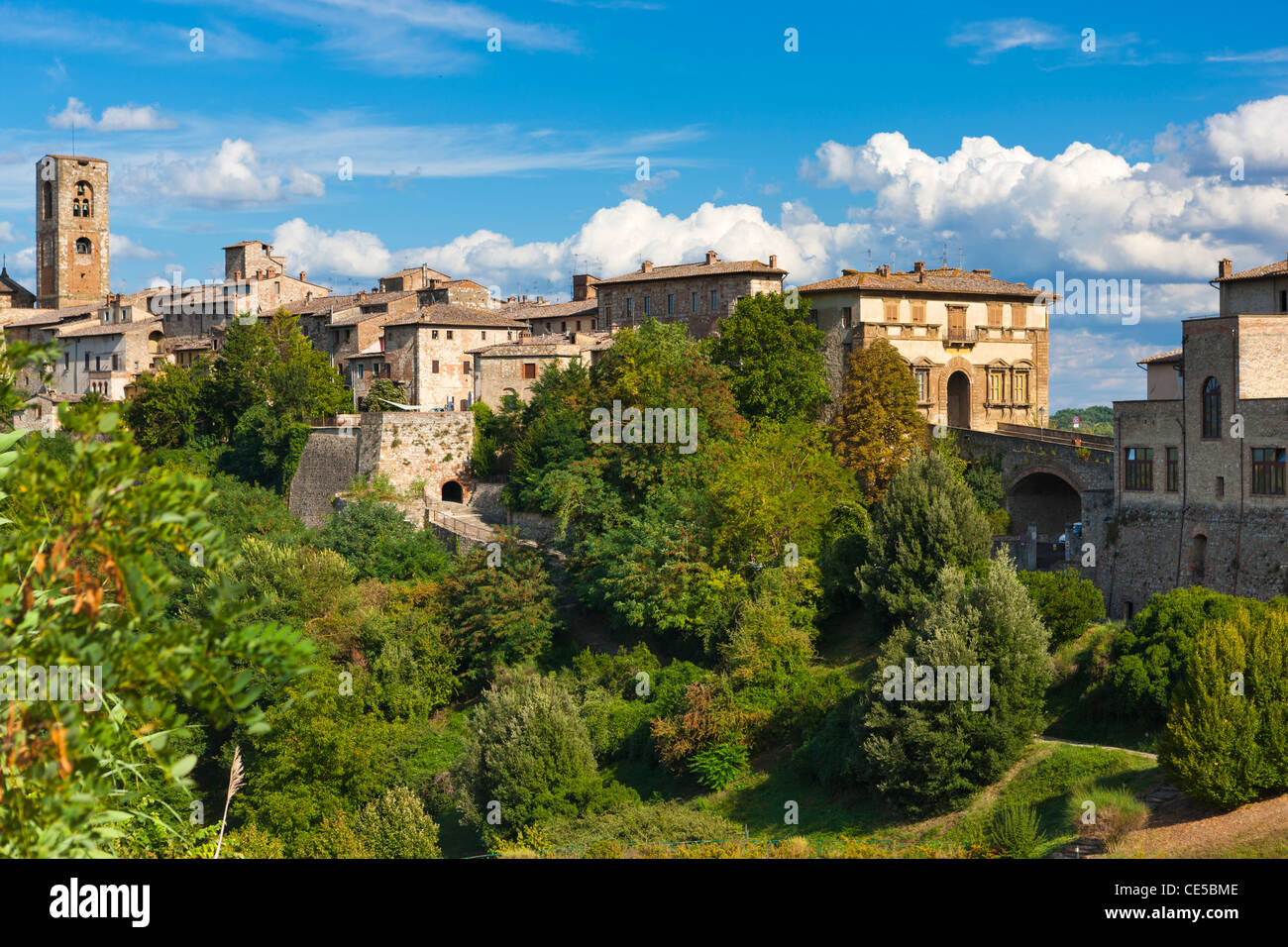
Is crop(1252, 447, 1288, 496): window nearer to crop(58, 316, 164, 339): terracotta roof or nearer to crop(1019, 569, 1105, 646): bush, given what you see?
crop(1019, 569, 1105, 646): bush

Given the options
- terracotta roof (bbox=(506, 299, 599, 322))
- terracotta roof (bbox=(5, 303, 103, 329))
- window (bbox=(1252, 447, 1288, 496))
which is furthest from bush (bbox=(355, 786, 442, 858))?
terracotta roof (bbox=(5, 303, 103, 329))

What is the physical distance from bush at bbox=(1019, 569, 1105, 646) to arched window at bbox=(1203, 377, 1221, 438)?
4856 mm

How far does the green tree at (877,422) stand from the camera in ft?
134

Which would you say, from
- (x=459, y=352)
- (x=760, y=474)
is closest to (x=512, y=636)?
(x=760, y=474)

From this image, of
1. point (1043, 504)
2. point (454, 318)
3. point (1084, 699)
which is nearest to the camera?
point (1084, 699)

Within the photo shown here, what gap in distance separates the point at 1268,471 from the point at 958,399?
1942 centimetres

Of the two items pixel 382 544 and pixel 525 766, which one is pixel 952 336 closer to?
pixel 382 544

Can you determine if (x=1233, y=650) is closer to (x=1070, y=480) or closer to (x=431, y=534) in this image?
(x=1070, y=480)

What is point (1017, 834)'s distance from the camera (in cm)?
2106

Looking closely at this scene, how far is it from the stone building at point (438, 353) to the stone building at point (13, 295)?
164 feet

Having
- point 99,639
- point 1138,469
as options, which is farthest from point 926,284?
point 99,639

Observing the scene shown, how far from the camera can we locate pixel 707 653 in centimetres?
3497

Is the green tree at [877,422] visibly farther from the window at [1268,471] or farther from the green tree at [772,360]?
the window at [1268,471]

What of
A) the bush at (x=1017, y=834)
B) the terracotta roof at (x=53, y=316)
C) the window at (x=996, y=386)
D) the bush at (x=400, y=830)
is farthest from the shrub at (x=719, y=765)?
the terracotta roof at (x=53, y=316)
